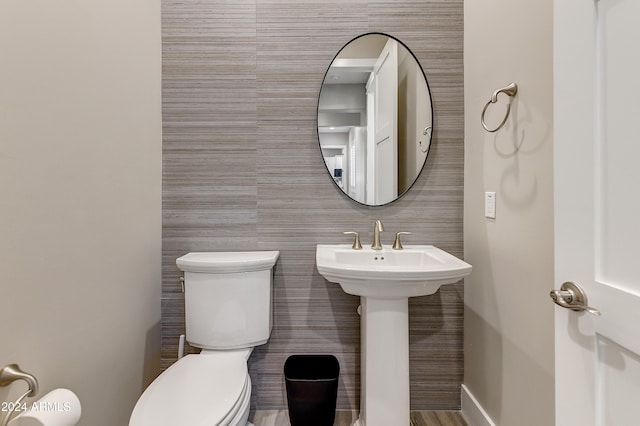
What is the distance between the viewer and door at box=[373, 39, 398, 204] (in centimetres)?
168

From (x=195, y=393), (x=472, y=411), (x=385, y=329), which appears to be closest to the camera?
(x=195, y=393)

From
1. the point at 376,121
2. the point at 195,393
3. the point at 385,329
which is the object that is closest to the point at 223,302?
the point at 195,393

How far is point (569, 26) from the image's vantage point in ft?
2.36

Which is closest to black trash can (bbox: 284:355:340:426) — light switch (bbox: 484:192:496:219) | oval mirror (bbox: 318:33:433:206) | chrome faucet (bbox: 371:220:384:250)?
chrome faucet (bbox: 371:220:384:250)

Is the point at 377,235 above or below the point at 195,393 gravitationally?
above

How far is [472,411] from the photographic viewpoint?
1558mm

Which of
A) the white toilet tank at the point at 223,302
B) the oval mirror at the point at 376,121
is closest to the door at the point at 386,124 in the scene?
the oval mirror at the point at 376,121

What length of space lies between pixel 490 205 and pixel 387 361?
786 mm

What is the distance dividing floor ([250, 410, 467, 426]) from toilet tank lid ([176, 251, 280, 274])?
77 cm

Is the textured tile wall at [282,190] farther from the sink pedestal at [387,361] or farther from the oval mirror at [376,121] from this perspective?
the sink pedestal at [387,361]

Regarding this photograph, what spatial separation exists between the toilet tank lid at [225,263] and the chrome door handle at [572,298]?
110 cm

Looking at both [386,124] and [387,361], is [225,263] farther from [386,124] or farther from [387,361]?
[386,124]

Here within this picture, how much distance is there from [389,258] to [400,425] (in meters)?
0.68

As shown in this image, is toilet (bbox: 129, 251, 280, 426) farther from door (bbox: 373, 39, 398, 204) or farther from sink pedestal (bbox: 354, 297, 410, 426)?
door (bbox: 373, 39, 398, 204)
